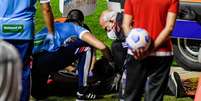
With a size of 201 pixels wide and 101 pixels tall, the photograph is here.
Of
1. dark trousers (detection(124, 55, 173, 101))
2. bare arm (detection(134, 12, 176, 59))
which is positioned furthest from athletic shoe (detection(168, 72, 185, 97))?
bare arm (detection(134, 12, 176, 59))

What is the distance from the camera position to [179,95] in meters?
7.40

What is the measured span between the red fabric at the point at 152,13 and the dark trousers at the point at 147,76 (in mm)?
131

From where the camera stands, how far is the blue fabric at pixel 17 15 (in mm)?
5254

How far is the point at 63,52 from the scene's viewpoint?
6.64 metres

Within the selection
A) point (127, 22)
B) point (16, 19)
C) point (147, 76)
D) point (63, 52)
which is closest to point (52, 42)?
point (63, 52)

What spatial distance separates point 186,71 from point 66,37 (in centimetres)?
295

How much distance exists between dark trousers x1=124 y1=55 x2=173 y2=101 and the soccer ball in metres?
0.21

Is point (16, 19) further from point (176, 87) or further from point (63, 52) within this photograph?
point (176, 87)

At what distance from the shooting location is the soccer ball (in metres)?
4.99

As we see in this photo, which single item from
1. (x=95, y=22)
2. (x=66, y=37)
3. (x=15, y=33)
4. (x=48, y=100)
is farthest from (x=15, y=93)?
(x=95, y=22)

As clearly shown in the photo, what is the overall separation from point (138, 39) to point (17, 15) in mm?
1066

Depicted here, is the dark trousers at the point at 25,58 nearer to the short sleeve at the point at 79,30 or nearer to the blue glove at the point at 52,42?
the blue glove at the point at 52,42

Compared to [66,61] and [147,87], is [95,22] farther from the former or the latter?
[147,87]

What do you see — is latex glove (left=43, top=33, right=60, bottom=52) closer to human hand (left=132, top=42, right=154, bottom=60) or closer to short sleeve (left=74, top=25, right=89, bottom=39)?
short sleeve (left=74, top=25, right=89, bottom=39)
